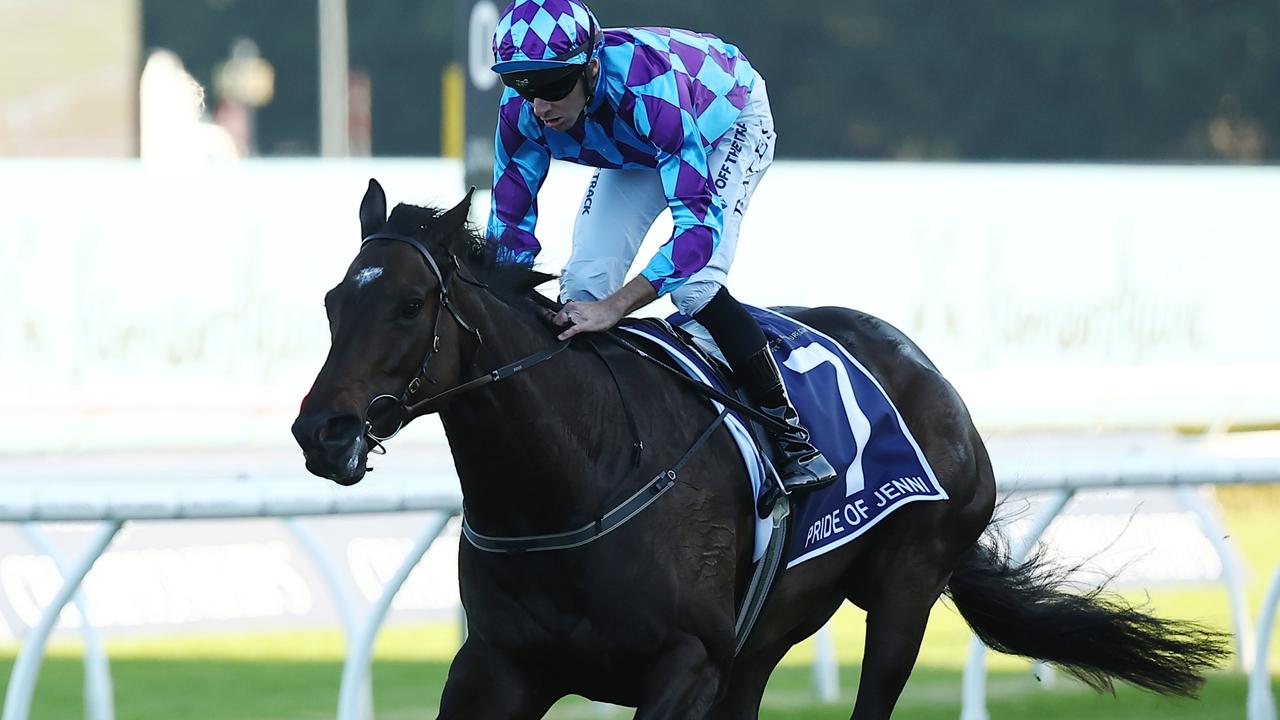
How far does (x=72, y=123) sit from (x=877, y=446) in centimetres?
1343

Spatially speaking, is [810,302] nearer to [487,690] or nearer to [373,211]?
[487,690]

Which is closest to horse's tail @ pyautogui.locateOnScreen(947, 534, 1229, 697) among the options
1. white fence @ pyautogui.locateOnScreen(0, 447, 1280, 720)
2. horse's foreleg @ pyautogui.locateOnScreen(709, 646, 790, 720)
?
white fence @ pyautogui.locateOnScreen(0, 447, 1280, 720)

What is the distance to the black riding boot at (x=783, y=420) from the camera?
11.4ft

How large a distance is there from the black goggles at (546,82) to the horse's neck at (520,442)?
0.36 metres

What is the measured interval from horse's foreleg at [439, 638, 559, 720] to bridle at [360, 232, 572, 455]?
0.43m

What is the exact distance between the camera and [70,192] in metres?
8.30

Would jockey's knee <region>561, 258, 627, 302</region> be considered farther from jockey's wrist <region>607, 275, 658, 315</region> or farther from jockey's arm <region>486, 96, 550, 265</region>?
jockey's wrist <region>607, 275, 658, 315</region>

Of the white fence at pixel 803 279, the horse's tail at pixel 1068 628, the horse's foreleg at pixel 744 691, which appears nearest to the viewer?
the horse's foreleg at pixel 744 691

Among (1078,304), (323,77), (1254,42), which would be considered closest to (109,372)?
(1078,304)

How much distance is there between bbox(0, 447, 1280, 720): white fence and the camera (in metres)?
4.14

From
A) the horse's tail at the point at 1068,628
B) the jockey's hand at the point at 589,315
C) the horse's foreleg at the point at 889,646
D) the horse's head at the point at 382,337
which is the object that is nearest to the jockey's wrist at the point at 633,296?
the jockey's hand at the point at 589,315

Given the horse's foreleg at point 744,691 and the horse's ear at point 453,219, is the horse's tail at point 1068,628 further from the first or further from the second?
the horse's ear at point 453,219

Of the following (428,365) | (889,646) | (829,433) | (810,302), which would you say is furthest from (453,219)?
(810,302)

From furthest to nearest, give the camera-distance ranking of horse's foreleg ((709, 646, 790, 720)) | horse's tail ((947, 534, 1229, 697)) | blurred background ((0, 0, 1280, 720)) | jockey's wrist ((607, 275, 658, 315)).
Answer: blurred background ((0, 0, 1280, 720)) → horse's tail ((947, 534, 1229, 697)) → horse's foreleg ((709, 646, 790, 720)) → jockey's wrist ((607, 275, 658, 315))
